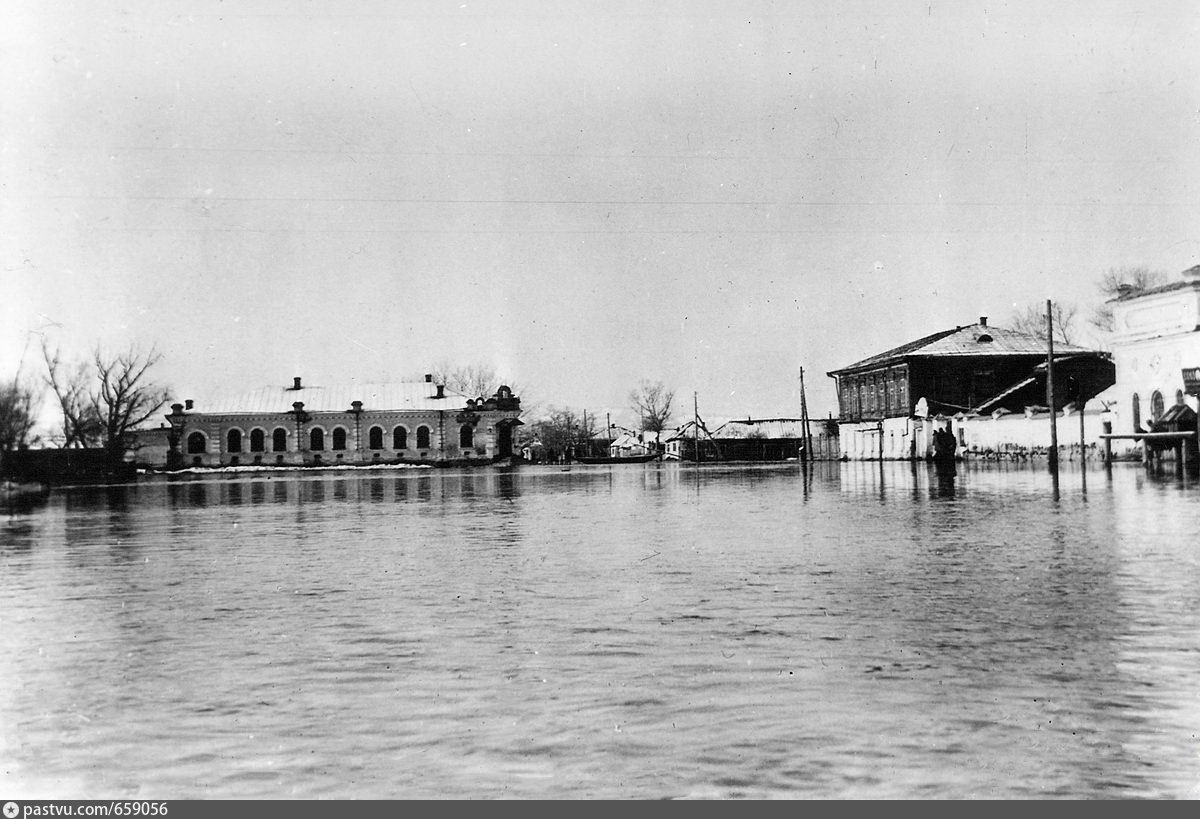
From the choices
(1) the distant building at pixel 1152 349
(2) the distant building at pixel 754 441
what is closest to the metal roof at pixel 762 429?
(2) the distant building at pixel 754 441

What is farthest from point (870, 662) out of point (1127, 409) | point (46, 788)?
point (1127, 409)

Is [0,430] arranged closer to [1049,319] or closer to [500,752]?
[500,752]

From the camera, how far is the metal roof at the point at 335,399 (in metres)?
80.2

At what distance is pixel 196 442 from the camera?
7881cm

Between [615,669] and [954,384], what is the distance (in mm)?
60609

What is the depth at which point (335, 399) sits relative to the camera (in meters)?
81.1

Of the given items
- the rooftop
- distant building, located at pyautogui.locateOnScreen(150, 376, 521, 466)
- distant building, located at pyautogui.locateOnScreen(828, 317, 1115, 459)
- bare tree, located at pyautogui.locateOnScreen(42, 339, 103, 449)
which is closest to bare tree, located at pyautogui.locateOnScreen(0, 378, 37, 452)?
bare tree, located at pyautogui.locateOnScreen(42, 339, 103, 449)

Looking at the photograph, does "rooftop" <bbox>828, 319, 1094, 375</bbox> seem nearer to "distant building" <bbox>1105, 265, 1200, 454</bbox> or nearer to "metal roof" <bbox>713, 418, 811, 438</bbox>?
"distant building" <bbox>1105, 265, 1200, 454</bbox>

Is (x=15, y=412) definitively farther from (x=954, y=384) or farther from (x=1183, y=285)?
(x=954, y=384)

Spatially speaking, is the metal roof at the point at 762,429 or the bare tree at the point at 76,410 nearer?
the bare tree at the point at 76,410

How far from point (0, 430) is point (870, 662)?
2265 cm

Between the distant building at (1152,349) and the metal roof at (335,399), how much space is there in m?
46.4

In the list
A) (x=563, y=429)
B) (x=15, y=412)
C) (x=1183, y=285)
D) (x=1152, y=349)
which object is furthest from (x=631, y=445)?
(x=15, y=412)

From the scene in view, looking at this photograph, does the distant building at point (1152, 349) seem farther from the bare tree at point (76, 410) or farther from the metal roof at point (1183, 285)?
the bare tree at point (76, 410)
